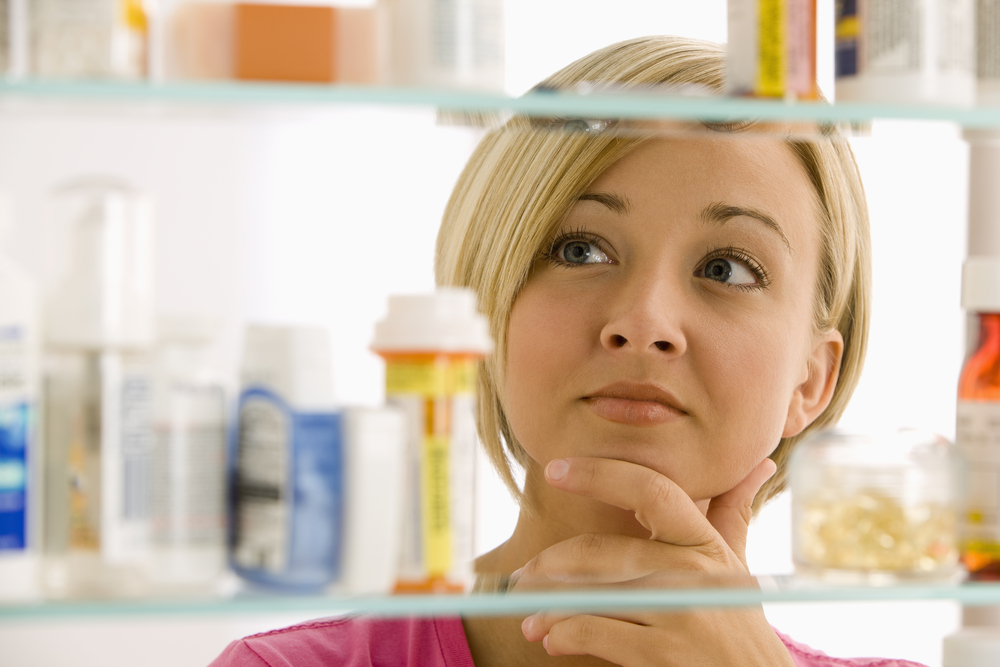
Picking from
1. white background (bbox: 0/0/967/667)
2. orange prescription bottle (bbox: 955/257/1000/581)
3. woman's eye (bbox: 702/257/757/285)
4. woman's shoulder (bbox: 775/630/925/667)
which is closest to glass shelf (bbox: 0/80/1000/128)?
orange prescription bottle (bbox: 955/257/1000/581)

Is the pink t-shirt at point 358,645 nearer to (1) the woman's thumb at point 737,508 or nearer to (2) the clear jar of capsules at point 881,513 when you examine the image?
(1) the woman's thumb at point 737,508

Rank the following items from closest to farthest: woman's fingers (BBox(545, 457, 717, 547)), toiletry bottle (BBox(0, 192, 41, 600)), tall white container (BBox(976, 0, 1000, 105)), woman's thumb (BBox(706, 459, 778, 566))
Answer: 1. toiletry bottle (BBox(0, 192, 41, 600))
2. tall white container (BBox(976, 0, 1000, 105))
3. woman's fingers (BBox(545, 457, 717, 547))
4. woman's thumb (BBox(706, 459, 778, 566))

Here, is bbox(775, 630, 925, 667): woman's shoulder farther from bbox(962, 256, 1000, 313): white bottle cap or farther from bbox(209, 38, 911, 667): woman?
bbox(962, 256, 1000, 313): white bottle cap

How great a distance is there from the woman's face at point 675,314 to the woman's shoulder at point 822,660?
332 millimetres

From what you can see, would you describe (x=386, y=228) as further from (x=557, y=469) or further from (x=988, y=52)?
(x=988, y=52)

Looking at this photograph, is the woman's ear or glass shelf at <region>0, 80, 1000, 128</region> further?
the woman's ear

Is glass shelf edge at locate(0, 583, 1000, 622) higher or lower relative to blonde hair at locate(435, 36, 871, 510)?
lower

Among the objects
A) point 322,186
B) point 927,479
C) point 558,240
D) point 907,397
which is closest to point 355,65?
point 558,240

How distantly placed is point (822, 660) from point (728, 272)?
1.65ft

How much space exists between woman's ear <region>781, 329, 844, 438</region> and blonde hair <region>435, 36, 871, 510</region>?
2cm

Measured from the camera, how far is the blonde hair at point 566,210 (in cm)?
78

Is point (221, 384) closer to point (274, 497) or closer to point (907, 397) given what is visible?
point (274, 497)

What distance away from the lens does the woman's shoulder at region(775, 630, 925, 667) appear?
101 centimetres

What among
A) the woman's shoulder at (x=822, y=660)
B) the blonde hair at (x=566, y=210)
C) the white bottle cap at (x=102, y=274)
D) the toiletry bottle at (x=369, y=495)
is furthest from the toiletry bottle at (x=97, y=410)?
the woman's shoulder at (x=822, y=660)
